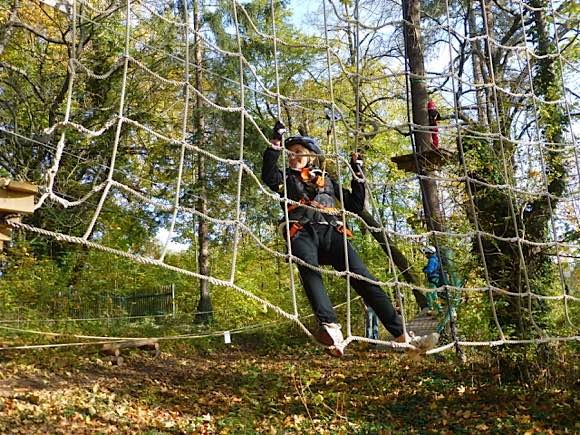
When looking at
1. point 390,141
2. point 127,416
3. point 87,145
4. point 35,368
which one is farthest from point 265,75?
point 127,416

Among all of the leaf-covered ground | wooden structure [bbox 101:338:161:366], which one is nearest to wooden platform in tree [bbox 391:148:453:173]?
the leaf-covered ground

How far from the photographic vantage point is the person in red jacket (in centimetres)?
248

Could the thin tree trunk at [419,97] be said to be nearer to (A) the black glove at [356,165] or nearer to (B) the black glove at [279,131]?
(A) the black glove at [356,165]

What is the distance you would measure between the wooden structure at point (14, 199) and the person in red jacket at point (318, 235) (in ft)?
3.05

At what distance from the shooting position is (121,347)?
6254 millimetres

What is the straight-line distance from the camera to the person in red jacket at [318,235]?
2482 mm

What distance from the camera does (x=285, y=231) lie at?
2.59 metres

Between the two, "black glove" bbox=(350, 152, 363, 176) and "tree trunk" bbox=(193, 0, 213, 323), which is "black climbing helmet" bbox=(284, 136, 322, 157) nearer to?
"black glove" bbox=(350, 152, 363, 176)

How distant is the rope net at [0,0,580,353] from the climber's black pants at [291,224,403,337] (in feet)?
0.24

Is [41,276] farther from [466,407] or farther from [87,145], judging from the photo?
[466,407]

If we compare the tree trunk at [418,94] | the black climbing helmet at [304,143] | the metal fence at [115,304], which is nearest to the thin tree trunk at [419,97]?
the tree trunk at [418,94]

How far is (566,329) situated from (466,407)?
906mm

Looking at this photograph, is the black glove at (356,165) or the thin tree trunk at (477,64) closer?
the black glove at (356,165)

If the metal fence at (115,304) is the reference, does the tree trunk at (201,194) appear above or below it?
above
